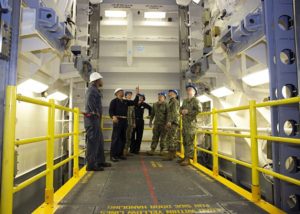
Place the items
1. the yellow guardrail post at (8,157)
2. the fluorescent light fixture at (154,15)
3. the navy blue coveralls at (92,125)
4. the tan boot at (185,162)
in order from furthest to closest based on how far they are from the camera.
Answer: the fluorescent light fixture at (154,15)
the tan boot at (185,162)
the navy blue coveralls at (92,125)
the yellow guardrail post at (8,157)

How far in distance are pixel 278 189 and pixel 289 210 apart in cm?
20

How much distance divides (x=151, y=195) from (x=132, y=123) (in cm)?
398

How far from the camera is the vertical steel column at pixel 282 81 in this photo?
249cm

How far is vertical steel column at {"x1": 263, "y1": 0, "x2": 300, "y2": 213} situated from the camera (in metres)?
2.49

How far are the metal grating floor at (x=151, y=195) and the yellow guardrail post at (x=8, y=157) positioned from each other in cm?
73

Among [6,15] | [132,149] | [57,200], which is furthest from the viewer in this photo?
[132,149]

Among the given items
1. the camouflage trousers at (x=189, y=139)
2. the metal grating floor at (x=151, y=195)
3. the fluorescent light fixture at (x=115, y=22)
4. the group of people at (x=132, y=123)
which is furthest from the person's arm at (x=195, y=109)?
the fluorescent light fixture at (x=115, y=22)

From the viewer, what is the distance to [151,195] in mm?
3033

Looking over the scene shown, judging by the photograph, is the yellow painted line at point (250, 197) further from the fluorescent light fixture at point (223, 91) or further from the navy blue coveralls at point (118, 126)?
the navy blue coveralls at point (118, 126)

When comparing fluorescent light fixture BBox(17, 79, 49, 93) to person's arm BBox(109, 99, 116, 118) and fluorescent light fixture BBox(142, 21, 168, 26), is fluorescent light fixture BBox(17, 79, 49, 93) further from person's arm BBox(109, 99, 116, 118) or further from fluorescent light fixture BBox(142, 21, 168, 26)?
fluorescent light fixture BBox(142, 21, 168, 26)

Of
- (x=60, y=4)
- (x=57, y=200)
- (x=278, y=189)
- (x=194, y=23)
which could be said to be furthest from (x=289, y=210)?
(x=194, y=23)

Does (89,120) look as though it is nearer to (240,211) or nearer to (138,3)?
(240,211)

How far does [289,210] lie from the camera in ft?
7.91

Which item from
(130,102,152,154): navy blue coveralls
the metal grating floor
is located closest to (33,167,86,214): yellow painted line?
the metal grating floor
